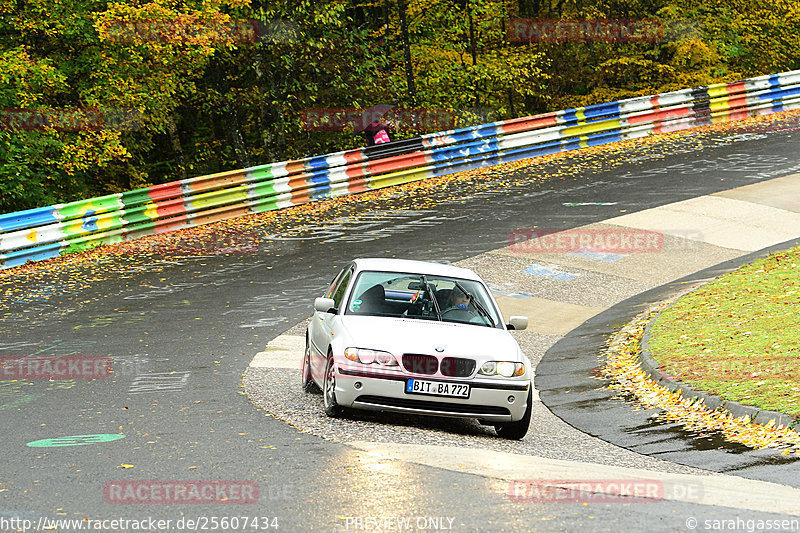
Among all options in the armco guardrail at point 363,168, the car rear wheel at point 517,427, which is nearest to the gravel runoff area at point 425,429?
the car rear wheel at point 517,427

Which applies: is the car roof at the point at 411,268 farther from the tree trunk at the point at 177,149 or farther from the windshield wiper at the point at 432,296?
the tree trunk at the point at 177,149

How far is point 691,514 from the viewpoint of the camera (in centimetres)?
659

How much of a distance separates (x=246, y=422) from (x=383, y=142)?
18.4m

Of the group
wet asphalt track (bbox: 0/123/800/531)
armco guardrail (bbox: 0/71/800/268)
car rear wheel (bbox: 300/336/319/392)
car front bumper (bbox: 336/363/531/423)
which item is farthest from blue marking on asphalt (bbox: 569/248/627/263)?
car front bumper (bbox: 336/363/531/423)

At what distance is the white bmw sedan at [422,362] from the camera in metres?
9.32

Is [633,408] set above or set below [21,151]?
below

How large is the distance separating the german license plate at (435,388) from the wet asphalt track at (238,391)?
1.02 metres

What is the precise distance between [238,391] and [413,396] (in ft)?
8.80

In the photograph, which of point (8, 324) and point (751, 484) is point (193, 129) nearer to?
point (8, 324)

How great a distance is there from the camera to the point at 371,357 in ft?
30.7

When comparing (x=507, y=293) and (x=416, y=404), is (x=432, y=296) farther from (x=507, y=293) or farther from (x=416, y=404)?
(x=507, y=293)

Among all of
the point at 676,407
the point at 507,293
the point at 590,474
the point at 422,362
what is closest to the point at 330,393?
the point at 422,362

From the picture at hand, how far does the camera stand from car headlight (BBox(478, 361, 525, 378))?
371 inches

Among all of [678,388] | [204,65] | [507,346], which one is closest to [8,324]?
[507,346]
